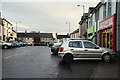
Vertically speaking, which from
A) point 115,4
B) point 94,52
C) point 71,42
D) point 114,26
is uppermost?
point 115,4

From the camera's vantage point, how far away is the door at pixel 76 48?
10516 mm

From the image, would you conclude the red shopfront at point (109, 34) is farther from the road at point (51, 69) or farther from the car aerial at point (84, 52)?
the road at point (51, 69)

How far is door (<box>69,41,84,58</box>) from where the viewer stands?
10.5 m

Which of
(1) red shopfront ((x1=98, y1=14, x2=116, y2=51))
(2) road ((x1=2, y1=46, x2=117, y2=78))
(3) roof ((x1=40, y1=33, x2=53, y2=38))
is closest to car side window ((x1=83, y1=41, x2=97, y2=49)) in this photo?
(2) road ((x1=2, y1=46, x2=117, y2=78))

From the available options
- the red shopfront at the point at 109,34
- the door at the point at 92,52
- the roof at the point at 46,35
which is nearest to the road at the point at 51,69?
the door at the point at 92,52

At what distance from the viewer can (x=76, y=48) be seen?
10.6 meters

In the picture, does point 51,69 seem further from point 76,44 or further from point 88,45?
point 88,45

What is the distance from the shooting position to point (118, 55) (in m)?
14.1

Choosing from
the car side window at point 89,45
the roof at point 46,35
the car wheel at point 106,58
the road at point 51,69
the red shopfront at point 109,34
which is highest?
the roof at point 46,35

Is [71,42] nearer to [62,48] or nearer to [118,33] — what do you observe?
[62,48]

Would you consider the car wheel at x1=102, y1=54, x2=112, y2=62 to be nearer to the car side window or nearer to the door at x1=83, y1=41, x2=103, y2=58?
the door at x1=83, y1=41, x2=103, y2=58

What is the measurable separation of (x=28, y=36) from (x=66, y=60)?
102m

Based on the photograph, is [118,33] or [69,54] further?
[118,33]

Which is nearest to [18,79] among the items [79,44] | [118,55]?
[79,44]
